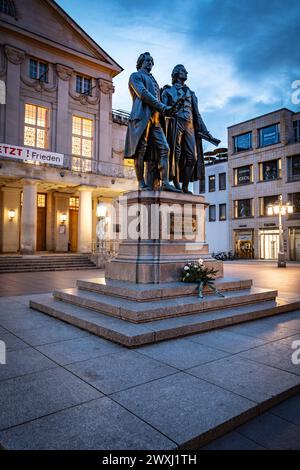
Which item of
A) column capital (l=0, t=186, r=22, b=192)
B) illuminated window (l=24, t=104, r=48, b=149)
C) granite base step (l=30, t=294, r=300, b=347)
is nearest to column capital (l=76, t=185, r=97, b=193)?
illuminated window (l=24, t=104, r=48, b=149)

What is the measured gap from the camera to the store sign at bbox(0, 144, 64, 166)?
806 inches

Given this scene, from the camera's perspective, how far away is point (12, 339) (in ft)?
15.7

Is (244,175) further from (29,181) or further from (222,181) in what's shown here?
(29,181)

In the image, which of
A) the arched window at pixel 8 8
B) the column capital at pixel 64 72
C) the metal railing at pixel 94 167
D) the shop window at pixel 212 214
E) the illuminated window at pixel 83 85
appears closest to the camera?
the arched window at pixel 8 8

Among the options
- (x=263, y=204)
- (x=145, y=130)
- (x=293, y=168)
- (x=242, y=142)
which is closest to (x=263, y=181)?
(x=263, y=204)

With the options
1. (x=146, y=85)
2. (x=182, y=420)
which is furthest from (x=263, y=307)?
(x=146, y=85)

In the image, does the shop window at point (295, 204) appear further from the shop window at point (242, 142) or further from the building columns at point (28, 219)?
the building columns at point (28, 219)

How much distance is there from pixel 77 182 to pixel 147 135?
1688 centimetres

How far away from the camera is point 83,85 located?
28.2 m

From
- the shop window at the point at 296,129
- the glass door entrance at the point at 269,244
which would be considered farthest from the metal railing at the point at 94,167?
the shop window at the point at 296,129

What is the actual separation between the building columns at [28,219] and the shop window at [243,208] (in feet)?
88.1

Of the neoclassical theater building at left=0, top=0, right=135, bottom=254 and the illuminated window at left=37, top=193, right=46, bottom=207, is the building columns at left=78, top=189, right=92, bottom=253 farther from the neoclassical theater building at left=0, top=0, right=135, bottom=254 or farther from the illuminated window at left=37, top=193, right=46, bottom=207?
the illuminated window at left=37, top=193, right=46, bottom=207

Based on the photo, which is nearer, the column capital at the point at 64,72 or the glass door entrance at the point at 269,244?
the column capital at the point at 64,72

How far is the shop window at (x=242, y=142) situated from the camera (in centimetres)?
4044
